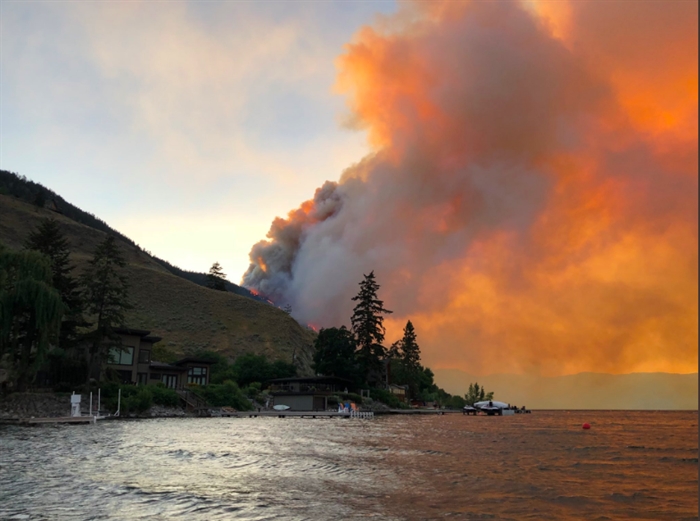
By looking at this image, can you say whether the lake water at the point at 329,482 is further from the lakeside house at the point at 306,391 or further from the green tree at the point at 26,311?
the lakeside house at the point at 306,391

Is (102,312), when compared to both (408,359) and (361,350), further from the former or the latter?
(408,359)

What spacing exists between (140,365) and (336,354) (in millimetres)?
40133

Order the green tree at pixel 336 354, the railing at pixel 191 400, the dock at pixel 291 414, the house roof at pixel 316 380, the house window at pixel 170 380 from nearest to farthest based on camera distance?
the railing at pixel 191 400
the dock at pixel 291 414
the house window at pixel 170 380
the house roof at pixel 316 380
the green tree at pixel 336 354

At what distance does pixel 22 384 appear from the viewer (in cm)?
5091

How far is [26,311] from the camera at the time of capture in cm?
4919

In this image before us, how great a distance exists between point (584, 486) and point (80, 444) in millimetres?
23303

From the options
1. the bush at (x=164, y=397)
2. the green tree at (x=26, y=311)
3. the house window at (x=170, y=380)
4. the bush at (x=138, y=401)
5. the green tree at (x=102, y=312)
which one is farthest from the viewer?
the house window at (x=170, y=380)

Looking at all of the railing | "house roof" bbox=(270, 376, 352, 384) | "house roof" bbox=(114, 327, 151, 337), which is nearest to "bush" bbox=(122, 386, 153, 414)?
the railing

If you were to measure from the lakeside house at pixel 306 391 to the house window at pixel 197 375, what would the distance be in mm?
11532

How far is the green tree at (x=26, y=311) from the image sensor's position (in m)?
47.7

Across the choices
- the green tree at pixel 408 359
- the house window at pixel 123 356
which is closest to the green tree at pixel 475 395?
the green tree at pixel 408 359

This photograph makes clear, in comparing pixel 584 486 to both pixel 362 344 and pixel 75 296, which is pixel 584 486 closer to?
pixel 75 296

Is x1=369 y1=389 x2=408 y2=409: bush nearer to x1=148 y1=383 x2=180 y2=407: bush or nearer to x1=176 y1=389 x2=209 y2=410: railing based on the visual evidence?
x1=176 y1=389 x2=209 y2=410: railing

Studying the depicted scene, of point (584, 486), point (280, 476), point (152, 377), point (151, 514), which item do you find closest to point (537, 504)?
point (584, 486)
